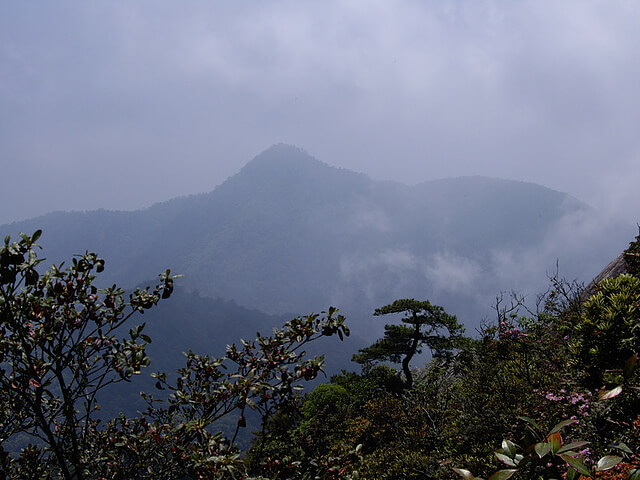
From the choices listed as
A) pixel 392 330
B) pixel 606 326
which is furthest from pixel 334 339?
pixel 606 326

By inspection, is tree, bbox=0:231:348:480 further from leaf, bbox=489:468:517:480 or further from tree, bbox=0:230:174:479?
leaf, bbox=489:468:517:480

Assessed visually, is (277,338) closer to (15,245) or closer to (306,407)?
(15,245)

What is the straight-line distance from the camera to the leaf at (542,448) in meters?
1.17

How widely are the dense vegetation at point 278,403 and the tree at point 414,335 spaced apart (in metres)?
4.68

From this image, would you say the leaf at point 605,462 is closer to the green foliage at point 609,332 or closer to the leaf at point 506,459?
the leaf at point 506,459

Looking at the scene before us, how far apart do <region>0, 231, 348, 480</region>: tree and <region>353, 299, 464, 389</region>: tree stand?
1595 cm

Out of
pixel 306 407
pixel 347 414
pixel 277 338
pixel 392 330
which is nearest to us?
pixel 277 338

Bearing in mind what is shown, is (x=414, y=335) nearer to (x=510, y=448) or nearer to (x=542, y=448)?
(x=510, y=448)

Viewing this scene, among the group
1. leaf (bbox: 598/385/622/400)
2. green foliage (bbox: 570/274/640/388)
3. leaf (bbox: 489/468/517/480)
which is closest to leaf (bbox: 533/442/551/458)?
leaf (bbox: 489/468/517/480)

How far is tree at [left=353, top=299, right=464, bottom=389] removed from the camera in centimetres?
1934

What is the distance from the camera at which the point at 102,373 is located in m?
3.31

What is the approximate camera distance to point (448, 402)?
12.0 meters

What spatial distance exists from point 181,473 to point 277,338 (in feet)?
4.72

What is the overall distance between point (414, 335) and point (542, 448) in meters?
20.4
